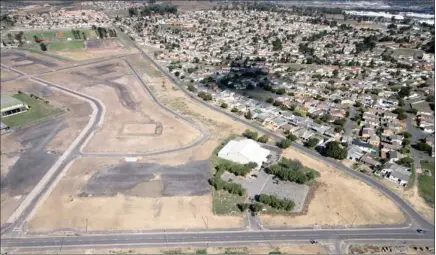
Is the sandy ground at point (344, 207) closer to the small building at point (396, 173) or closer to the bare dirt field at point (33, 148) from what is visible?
the small building at point (396, 173)

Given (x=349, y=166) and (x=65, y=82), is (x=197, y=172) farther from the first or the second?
(x=65, y=82)

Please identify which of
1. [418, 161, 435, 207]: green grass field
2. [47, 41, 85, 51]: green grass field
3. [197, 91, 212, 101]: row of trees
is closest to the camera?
[418, 161, 435, 207]: green grass field

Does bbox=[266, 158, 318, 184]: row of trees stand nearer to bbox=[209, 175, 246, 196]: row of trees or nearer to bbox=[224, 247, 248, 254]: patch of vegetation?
bbox=[209, 175, 246, 196]: row of trees

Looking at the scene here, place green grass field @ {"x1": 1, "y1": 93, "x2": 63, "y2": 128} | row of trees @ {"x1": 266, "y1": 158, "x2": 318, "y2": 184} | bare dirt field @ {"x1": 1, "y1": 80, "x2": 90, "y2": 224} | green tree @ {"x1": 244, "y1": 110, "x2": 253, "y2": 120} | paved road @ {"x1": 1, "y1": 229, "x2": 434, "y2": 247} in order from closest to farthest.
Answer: paved road @ {"x1": 1, "y1": 229, "x2": 434, "y2": 247} → bare dirt field @ {"x1": 1, "y1": 80, "x2": 90, "y2": 224} → row of trees @ {"x1": 266, "y1": 158, "x2": 318, "y2": 184} → green grass field @ {"x1": 1, "y1": 93, "x2": 63, "y2": 128} → green tree @ {"x1": 244, "y1": 110, "x2": 253, "y2": 120}

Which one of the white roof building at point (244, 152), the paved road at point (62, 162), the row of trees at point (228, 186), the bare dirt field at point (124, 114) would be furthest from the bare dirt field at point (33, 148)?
the white roof building at point (244, 152)

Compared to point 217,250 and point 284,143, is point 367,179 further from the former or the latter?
point 217,250

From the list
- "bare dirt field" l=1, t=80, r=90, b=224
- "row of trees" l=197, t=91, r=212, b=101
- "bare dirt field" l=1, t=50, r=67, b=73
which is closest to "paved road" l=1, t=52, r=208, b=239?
"bare dirt field" l=1, t=80, r=90, b=224
